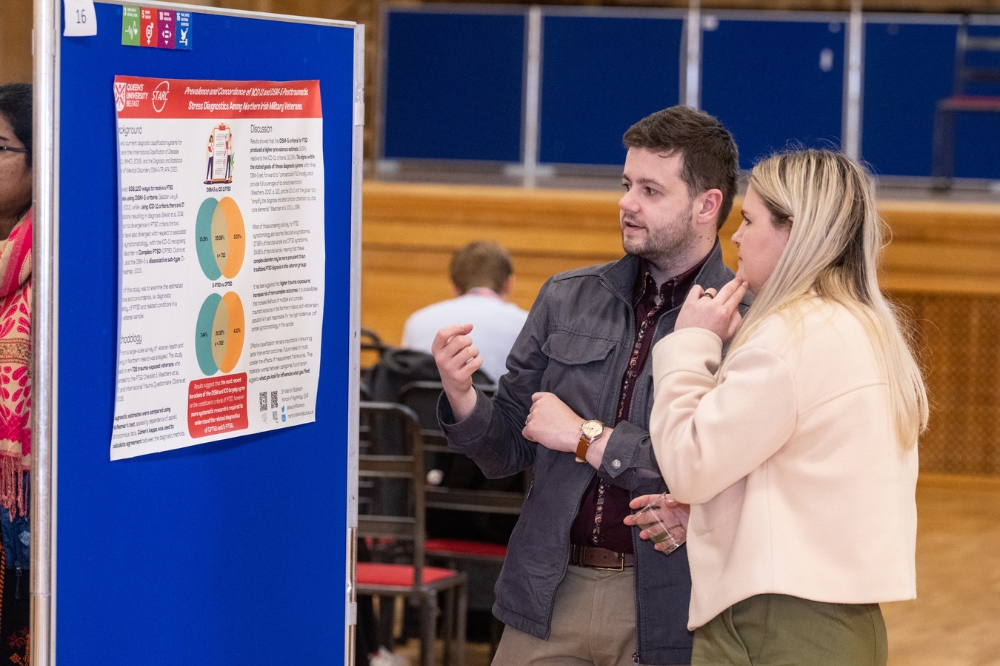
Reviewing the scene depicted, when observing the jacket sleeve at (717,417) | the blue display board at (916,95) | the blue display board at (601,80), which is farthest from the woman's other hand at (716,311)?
the blue display board at (916,95)

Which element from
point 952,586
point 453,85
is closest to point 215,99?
point 952,586

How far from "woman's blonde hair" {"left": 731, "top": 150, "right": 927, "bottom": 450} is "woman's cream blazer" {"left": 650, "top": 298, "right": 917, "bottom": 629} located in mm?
22

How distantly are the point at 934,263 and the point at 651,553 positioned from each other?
454 cm

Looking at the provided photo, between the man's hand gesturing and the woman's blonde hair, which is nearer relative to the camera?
the woman's blonde hair

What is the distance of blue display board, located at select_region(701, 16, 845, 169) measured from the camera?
7984 mm

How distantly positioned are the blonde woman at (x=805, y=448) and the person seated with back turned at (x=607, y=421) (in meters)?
0.22

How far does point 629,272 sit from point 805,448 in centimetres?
56

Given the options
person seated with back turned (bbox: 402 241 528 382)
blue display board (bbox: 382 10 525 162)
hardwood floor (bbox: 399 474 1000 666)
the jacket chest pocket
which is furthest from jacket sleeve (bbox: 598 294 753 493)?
blue display board (bbox: 382 10 525 162)

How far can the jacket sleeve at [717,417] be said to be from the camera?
5.20 ft

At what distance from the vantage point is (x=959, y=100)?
7590mm

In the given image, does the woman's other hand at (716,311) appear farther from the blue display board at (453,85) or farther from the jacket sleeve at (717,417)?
the blue display board at (453,85)

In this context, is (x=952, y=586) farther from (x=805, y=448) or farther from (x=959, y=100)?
(x=959, y=100)

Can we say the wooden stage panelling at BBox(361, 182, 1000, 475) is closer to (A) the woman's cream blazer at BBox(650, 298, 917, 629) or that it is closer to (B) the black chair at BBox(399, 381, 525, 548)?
(B) the black chair at BBox(399, 381, 525, 548)

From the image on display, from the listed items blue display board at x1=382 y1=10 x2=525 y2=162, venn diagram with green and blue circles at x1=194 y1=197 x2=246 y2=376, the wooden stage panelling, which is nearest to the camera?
venn diagram with green and blue circles at x1=194 y1=197 x2=246 y2=376
